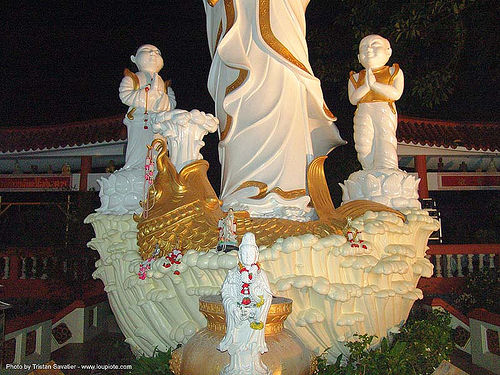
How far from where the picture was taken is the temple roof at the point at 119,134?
7.11 meters

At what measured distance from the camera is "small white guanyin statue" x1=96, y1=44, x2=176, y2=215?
10.9ft

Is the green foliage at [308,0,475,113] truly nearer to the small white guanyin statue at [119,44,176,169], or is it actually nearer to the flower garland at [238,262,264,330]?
the small white guanyin statue at [119,44,176,169]

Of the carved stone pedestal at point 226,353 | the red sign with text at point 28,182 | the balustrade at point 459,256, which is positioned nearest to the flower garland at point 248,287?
the carved stone pedestal at point 226,353

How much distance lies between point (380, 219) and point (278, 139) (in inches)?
36.9

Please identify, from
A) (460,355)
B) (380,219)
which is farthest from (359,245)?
(460,355)

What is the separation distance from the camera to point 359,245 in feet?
8.84

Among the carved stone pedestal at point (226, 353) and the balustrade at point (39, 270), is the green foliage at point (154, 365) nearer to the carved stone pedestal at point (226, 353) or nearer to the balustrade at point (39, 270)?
the carved stone pedestal at point (226, 353)

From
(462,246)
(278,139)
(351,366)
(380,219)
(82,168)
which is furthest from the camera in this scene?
(82,168)

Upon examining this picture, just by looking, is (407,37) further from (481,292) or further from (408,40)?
(481,292)

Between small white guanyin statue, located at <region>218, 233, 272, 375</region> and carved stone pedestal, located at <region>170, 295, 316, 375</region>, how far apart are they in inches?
4.0

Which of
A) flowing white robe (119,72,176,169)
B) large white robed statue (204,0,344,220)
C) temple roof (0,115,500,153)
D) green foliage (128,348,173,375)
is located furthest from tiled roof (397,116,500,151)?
green foliage (128,348,173,375)

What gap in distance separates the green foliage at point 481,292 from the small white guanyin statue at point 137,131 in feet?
11.7

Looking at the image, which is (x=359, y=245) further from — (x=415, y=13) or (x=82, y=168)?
(x=82, y=168)

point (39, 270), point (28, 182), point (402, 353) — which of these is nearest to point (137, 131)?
point (402, 353)
